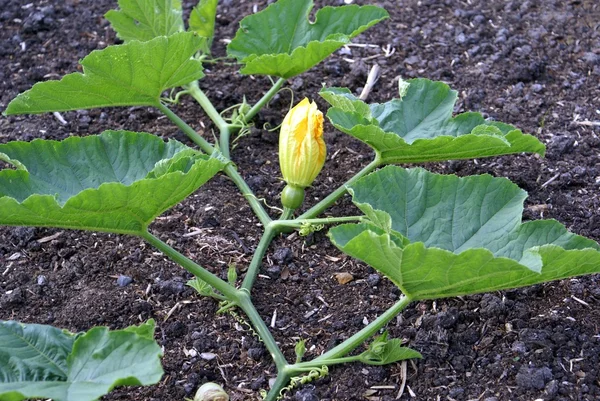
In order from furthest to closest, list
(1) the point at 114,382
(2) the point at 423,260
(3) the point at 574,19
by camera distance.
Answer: (3) the point at 574,19
(2) the point at 423,260
(1) the point at 114,382

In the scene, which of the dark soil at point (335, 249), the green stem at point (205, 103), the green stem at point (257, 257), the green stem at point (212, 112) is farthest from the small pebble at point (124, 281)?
the green stem at point (205, 103)

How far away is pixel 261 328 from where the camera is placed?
6.67ft

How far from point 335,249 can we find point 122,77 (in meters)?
0.79

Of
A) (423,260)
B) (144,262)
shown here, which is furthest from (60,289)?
(423,260)

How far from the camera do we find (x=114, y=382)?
1.43 meters

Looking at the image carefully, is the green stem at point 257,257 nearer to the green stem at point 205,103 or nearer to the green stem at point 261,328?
the green stem at point 261,328

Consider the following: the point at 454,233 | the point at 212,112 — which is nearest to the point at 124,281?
the point at 212,112

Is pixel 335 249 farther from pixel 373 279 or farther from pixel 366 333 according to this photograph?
pixel 366 333

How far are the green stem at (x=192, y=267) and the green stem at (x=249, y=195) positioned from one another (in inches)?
10.9

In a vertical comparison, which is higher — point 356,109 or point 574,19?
point 356,109

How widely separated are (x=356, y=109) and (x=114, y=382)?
108cm

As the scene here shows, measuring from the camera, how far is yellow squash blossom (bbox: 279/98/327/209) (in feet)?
7.19

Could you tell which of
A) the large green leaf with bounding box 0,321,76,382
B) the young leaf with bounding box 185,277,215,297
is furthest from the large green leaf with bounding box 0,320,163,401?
the young leaf with bounding box 185,277,215,297

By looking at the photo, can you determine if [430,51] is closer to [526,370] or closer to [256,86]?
[256,86]
